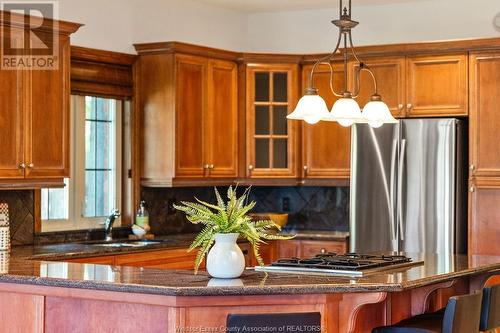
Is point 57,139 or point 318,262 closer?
point 318,262

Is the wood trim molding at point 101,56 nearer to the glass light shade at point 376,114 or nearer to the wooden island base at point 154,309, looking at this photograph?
the wooden island base at point 154,309

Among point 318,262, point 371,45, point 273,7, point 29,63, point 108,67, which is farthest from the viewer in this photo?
point 273,7

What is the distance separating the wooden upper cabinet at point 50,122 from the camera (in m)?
5.72

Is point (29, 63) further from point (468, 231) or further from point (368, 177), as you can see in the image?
point (468, 231)

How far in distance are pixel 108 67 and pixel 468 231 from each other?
115 inches

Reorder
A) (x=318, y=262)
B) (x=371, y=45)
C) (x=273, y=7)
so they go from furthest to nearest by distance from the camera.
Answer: (x=273, y=7) < (x=371, y=45) < (x=318, y=262)

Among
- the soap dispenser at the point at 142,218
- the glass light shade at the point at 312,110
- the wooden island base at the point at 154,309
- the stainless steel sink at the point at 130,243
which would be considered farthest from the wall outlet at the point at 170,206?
the glass light shade at the point at 312,110

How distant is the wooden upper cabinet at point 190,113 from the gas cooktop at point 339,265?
2.37m

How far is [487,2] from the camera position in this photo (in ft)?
23.9

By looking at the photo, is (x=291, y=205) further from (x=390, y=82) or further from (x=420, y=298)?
(x=420, y=298)

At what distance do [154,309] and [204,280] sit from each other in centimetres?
25

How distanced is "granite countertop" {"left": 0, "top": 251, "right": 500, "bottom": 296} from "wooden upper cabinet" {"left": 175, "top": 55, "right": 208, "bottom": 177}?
234 cm

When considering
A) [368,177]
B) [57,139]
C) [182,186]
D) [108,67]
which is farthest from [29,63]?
[368,177]

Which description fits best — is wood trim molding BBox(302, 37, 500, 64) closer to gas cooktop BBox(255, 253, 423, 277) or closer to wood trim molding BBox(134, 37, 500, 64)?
wood trim molding BBox(134, 37, 500, 64)
